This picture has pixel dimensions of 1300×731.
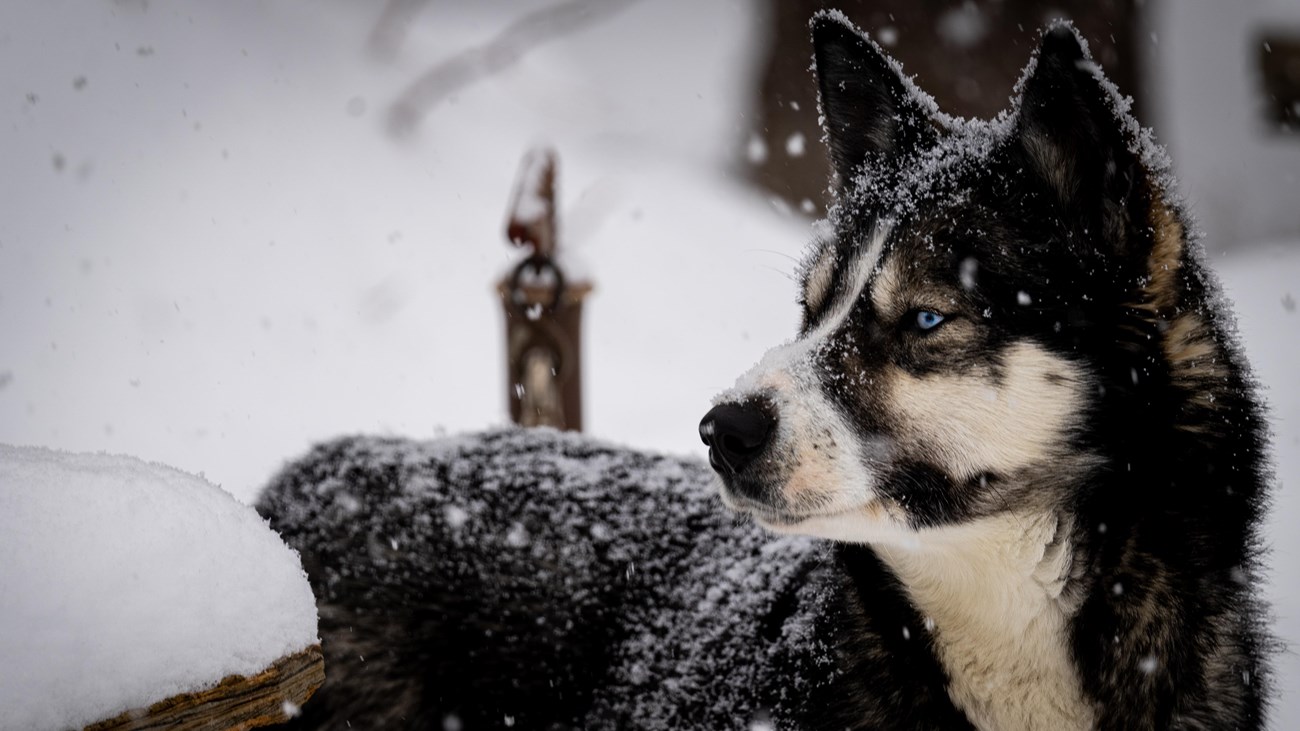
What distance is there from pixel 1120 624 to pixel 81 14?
1193 cm

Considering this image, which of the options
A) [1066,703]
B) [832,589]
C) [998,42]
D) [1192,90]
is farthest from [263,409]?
[1192,90]

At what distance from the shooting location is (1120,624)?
6.39ft

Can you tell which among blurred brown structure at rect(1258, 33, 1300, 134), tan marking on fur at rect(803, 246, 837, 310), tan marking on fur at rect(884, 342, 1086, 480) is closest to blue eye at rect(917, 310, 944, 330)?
tan marking on fur at rect(884, 342, 1086, 480)

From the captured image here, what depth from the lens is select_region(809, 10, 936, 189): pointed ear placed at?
96.6 inches

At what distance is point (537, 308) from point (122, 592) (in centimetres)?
334

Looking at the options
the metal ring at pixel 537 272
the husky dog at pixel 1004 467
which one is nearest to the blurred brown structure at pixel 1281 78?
the metal ring at pixel 537 272

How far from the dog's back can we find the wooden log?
3.09 feet

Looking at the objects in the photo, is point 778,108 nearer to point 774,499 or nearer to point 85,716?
point 774,499

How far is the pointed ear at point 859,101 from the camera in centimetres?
245

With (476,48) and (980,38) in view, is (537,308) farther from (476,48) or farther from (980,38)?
(476,48)

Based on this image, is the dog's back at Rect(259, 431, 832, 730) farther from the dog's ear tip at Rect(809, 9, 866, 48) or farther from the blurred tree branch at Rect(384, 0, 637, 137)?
the blurred tree branch at Rect(384, 0, 637, 137)

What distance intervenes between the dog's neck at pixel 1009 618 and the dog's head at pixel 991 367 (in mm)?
70

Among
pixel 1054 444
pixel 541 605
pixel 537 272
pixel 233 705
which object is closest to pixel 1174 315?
pixel 1054 444

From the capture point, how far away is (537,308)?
4.57 m
